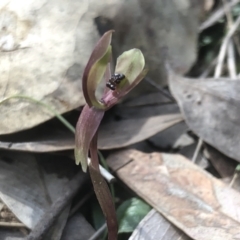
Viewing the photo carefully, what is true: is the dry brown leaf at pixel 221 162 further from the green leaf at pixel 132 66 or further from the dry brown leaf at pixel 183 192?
the green leaf at pixel 132 66

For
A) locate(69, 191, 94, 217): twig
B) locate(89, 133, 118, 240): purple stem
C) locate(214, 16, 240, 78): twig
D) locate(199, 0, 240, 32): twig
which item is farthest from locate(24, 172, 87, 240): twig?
locate(199, 0, 240, 32): twig

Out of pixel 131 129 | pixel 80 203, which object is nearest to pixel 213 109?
pixel 131 129

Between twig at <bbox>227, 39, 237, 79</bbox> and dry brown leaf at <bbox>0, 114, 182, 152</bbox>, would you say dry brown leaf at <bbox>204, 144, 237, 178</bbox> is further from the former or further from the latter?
twig at <bbox>227, 39, 237, 79</bbox>

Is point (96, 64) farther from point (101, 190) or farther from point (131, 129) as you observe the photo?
point (131, 129)

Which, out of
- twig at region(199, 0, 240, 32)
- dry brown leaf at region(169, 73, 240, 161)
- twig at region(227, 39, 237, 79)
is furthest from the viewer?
twig at region(199, 0, 240, 32)

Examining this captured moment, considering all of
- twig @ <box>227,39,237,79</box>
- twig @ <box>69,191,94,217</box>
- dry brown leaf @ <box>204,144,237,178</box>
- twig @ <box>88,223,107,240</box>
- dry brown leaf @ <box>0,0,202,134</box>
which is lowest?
dry brown leaf @ <box>204,144,237,178</box>

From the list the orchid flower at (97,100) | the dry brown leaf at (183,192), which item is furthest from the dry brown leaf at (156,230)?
the orchid flower at (97,100)

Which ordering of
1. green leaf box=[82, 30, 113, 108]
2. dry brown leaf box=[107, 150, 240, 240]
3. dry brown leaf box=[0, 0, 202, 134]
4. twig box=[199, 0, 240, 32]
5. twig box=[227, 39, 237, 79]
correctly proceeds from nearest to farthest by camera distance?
green leaf box=[82, 30, 113, 108], dry brown leaf box=[107, 150, 240, 240], dry brown leaf box=[0, 0, 202, 134], twig box=[227, 39, 237, 79], twig box=[199, 0, 240, 32]
